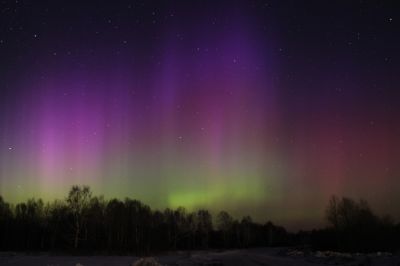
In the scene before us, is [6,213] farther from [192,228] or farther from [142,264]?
[142,264]

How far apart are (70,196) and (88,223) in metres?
25.4

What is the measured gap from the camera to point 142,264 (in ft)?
102

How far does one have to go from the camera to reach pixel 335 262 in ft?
159

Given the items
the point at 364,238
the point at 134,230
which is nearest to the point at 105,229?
the point at 134,230

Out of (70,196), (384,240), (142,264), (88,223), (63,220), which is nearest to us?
(142,264)

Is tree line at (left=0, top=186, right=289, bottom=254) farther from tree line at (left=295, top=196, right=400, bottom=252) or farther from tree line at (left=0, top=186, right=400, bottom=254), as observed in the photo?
tree line at (left=295, top=196, right=400, bottom=252)

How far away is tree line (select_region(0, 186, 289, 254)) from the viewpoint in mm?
88062

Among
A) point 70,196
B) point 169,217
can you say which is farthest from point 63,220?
point 169,217

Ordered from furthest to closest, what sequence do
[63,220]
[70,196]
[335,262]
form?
[63,220]
[70,196]
[335,262]

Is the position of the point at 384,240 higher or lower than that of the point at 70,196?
lower

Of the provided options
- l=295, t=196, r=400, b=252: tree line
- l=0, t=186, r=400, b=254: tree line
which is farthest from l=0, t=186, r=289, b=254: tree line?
l=295, t=196, r=400, b=252: tree line

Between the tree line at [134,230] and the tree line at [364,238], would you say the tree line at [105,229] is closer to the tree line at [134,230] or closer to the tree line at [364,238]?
the tree line at [134,230]

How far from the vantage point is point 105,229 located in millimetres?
112562

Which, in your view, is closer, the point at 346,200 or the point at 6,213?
the point at 346,200
